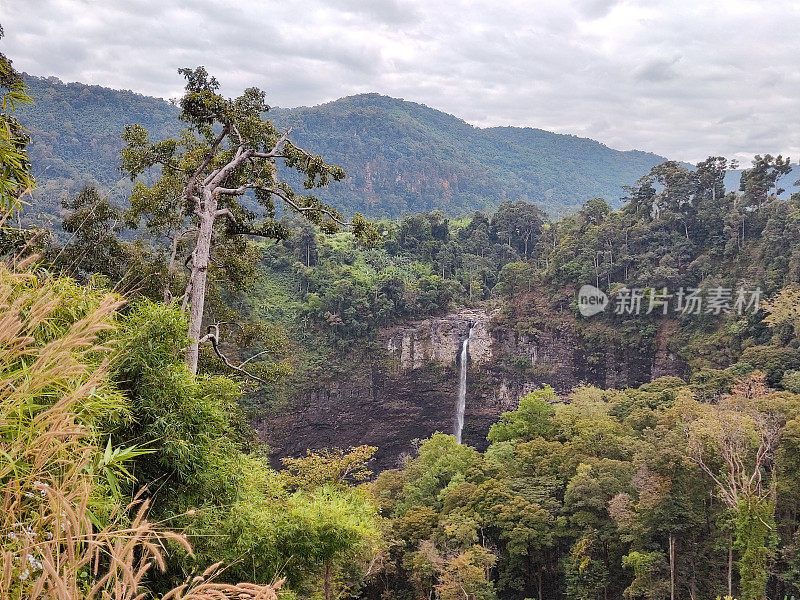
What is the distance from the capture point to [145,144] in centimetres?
707

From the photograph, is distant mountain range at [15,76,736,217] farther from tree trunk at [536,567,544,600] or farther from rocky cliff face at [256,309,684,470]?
tree trunk at [536,567,544,600]

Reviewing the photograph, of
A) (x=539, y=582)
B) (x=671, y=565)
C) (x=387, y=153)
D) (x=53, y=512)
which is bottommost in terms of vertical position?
(x=539, y=582)

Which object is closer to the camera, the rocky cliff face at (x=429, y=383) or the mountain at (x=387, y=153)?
the rocky cliff face at (x=429, y=383)

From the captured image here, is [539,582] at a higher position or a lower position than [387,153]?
lower

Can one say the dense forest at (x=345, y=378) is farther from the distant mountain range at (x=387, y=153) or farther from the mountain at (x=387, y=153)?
the mountain at (x=387, y=153)

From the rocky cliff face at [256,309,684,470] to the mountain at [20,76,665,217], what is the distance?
59.0 feet

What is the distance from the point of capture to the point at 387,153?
256 feet

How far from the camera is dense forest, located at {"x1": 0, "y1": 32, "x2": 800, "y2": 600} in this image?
5.72 feet

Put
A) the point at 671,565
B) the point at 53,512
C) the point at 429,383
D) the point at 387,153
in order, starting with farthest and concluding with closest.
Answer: the point at 387,153, the point at 429,383, the point at 671,565, the point at 53,512

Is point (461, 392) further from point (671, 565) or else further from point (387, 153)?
point (387, 153)

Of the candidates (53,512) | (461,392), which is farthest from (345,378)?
(53,512)

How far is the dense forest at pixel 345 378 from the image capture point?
5.72 ft

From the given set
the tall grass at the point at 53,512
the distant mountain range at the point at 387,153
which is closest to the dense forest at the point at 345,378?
the tall grass at the point at 53,512

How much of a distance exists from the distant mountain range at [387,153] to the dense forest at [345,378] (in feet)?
57.9
